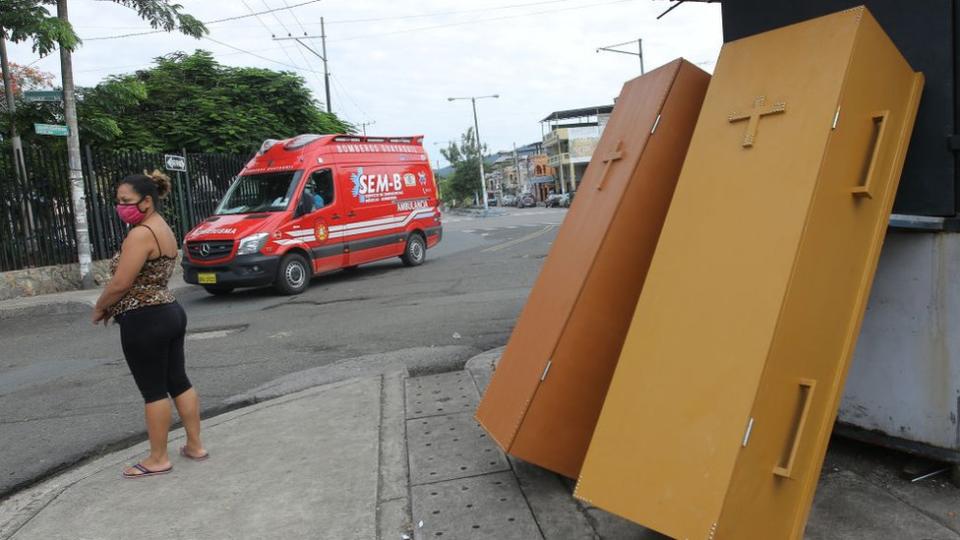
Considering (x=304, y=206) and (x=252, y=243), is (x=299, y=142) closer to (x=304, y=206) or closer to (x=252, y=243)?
(x=304, y=206)

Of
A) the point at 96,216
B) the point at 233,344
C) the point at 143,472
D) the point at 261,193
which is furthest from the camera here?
the point at 96,216

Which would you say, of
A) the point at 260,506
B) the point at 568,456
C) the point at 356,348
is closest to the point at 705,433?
the point at 568,456

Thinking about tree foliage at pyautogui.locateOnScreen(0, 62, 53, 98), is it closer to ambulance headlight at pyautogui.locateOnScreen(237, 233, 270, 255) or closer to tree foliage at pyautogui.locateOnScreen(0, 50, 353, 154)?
tree foliage at pyautogui.locateOnScreen(0, 50, 353, 154)

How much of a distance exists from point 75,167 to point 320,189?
4734mm

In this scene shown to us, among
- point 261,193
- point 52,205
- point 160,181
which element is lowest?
point 52,205

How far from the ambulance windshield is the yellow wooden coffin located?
9.38 meters

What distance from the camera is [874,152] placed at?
2.65 meters

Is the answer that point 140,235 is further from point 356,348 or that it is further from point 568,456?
point 356,348

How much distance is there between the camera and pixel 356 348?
6.98 metres


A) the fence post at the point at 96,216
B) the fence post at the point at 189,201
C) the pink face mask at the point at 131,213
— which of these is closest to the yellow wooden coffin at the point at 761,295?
the pink face mask at the point at 131,213

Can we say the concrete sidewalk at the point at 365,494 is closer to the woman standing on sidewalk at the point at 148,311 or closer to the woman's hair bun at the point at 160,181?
the woman standing on sidewalk at the point at 148,311

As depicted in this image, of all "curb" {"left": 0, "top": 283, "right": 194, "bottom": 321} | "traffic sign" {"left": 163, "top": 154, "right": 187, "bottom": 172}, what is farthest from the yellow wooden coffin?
"traffic sign" {"left": 163, "top": 154, "right": 187, "bottom": 172}

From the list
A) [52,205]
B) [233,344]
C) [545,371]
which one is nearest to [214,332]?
[233,344]

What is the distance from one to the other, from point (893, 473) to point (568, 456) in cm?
154
